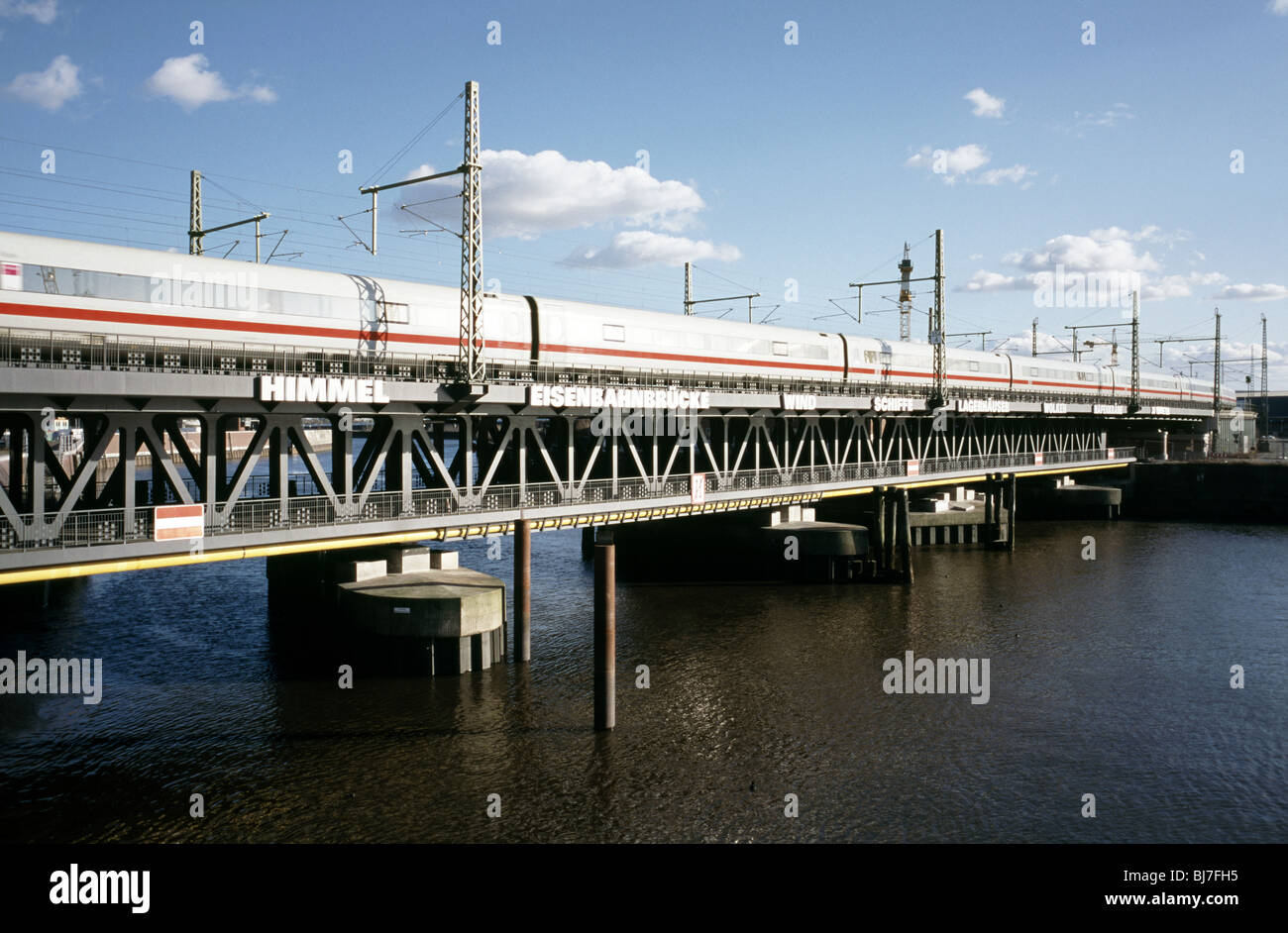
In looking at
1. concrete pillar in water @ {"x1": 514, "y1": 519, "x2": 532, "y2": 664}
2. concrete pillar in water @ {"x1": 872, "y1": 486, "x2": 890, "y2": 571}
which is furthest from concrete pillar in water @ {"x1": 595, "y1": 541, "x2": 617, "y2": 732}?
concrete pillar in water @ {"x1": 872, "y1": 486, "x2": 890, "y2": 571}

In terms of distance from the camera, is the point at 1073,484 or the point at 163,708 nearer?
the point at 163,708

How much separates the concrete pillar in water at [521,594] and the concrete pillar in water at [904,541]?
27.5 metres

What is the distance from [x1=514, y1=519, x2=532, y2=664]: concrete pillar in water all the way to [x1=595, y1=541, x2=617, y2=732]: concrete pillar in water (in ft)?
24.7

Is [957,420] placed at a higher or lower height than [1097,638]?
higher

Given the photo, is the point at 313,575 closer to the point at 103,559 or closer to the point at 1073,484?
the point at 103,559

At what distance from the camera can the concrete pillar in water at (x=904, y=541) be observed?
5494cm

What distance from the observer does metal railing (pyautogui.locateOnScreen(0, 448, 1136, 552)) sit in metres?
26.7

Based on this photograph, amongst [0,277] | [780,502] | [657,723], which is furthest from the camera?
[780,502]

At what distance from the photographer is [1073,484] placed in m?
97.2

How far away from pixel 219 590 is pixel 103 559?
28158 mm

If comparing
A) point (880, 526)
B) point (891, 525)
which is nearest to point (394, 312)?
point (880, 526)

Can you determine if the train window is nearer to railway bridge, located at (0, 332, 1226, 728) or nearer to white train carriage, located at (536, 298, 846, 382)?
railway bridge, located at (0, 332, 1226, 728)

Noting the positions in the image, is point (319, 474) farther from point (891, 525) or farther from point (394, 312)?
point (891, 525)
